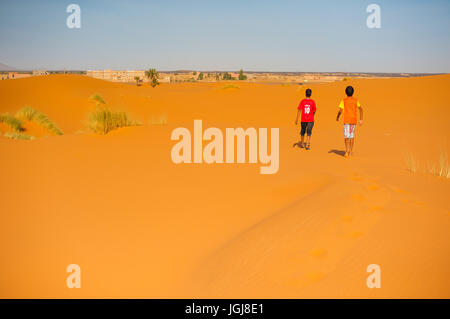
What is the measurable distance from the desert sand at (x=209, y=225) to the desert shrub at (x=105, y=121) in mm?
620

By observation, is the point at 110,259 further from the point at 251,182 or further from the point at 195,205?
the point at 251,182

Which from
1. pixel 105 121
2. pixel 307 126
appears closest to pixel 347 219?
pixel 307 126

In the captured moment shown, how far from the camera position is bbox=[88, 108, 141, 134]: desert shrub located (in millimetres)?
9109

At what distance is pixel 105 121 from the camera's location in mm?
9258

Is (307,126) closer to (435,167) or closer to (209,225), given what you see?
(435,167)

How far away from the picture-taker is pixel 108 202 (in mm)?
4961

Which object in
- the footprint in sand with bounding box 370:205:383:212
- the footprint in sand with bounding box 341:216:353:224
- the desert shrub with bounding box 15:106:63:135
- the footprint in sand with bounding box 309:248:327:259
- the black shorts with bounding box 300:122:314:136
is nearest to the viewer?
the footprint in sand with bounding box 309:248:327:259

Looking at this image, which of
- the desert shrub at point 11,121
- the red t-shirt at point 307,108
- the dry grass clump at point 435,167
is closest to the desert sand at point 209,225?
the dry grass clump at point 435,167

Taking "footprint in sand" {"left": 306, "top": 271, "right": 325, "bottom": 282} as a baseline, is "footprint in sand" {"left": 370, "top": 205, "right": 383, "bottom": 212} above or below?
above

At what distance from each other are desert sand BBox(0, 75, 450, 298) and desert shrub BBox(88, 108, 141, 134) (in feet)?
2.03

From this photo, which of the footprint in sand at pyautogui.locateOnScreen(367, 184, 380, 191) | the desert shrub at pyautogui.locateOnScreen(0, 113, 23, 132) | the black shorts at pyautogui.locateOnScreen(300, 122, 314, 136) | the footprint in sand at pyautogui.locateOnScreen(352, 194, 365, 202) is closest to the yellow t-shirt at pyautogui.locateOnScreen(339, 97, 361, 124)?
the black shorts at pyautogui.locateOnScreen(300, 122, 314, 136)

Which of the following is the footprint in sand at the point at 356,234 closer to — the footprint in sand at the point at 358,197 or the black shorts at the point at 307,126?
the footprint in sand at the point at 358,197

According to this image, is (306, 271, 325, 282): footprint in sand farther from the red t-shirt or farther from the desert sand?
the red t-shirt

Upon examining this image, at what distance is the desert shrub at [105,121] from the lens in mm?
9109
